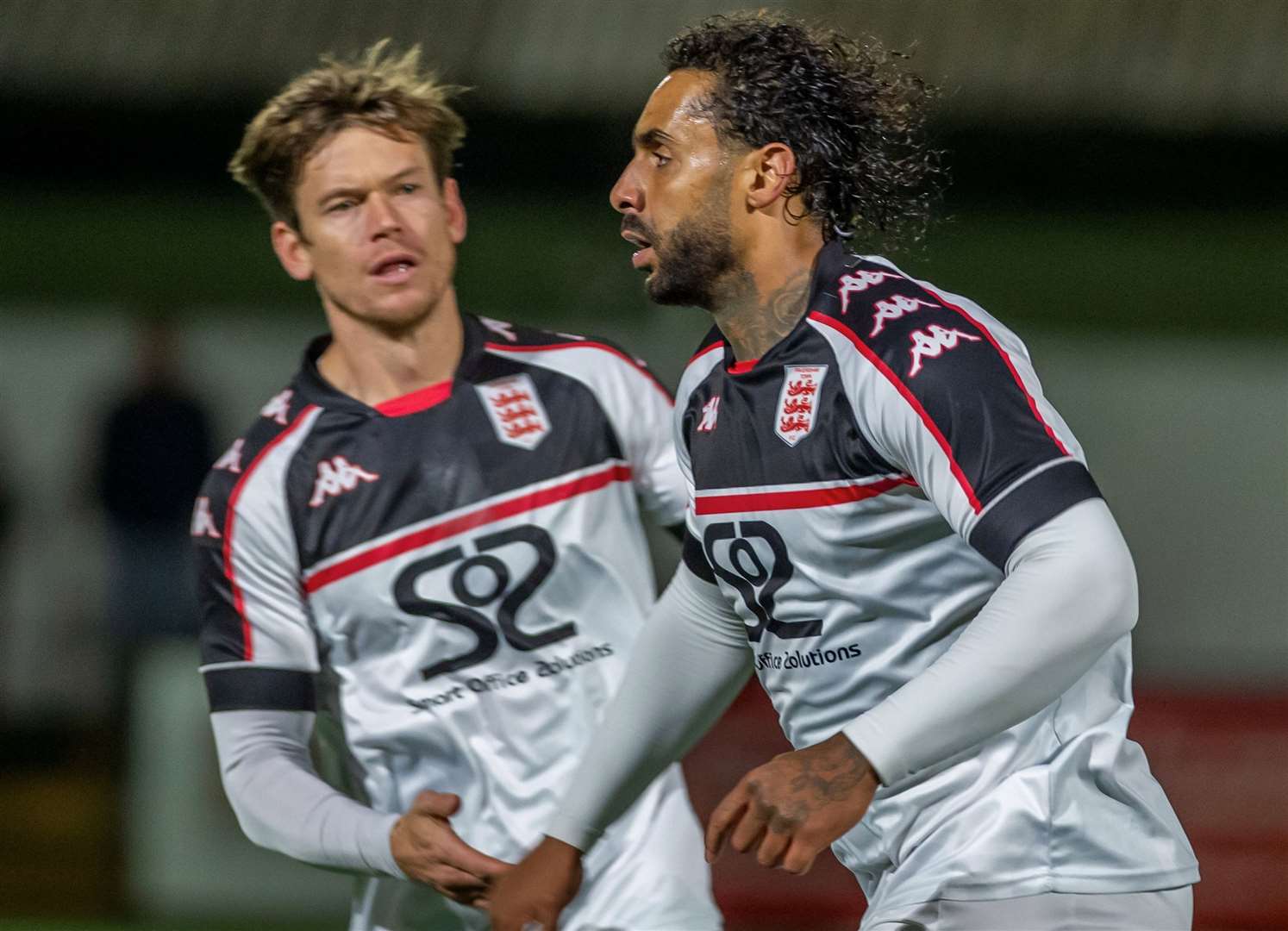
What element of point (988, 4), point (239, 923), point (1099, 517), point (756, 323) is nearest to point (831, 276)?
point (756, 323)

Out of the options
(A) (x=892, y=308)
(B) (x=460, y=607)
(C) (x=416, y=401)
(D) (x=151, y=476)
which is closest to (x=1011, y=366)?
(A) (x=892, y=308)

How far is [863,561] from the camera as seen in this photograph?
2.55 meters

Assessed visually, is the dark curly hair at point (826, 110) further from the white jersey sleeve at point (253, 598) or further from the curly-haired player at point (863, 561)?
the white jersey sleeve at point (253, 598)

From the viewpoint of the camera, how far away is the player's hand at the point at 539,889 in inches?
106

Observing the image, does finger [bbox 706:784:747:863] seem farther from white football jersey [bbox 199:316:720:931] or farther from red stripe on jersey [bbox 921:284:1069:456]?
white football jersey [bbox 199:316:720:931]

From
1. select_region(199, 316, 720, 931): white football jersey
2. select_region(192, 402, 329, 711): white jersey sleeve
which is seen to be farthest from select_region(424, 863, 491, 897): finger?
select_region(192, 402, 329, 711): white jersey sleeve

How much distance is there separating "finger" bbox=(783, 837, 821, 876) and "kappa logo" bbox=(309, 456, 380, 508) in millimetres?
1655

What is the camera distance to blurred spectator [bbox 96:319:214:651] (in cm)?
771

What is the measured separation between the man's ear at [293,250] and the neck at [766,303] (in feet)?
4.11

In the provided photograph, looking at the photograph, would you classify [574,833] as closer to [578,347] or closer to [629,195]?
[629,195]

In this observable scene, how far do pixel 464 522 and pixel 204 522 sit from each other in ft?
1.71

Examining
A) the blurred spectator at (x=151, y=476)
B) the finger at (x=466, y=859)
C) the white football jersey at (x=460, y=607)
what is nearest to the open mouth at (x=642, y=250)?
the white football jersey at (x=460, y=607)

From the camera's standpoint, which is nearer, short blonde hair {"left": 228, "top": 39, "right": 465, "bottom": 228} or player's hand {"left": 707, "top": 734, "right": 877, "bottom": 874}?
player's hand {"left": 707, "top": 734, "right": 877, "bottom": 874}

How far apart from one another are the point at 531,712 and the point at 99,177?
24.2ft
